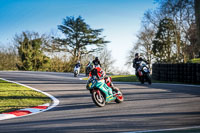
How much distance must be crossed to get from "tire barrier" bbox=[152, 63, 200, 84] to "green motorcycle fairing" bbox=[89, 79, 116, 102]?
824cm

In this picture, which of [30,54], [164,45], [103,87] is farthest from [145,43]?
[103,87]

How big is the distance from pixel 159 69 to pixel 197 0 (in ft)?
17.5

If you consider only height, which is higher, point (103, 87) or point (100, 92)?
point (103, 87)

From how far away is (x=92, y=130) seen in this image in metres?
4.34

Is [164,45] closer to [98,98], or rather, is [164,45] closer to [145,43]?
[145,43]

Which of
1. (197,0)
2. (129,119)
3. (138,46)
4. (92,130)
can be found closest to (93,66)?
(129,119)

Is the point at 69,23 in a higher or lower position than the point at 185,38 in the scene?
higher

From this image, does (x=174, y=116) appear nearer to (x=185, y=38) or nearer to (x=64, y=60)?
(x=185, y=38)

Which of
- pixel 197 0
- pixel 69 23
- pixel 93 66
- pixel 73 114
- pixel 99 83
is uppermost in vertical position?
pixel 69 23

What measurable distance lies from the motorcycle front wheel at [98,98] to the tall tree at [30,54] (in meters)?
32.7

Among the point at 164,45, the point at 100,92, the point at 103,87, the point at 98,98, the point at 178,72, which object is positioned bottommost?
the point at 98,98

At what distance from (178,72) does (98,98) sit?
9.35 metres

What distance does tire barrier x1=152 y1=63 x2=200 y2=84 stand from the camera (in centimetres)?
1370

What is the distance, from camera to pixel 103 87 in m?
7.25
